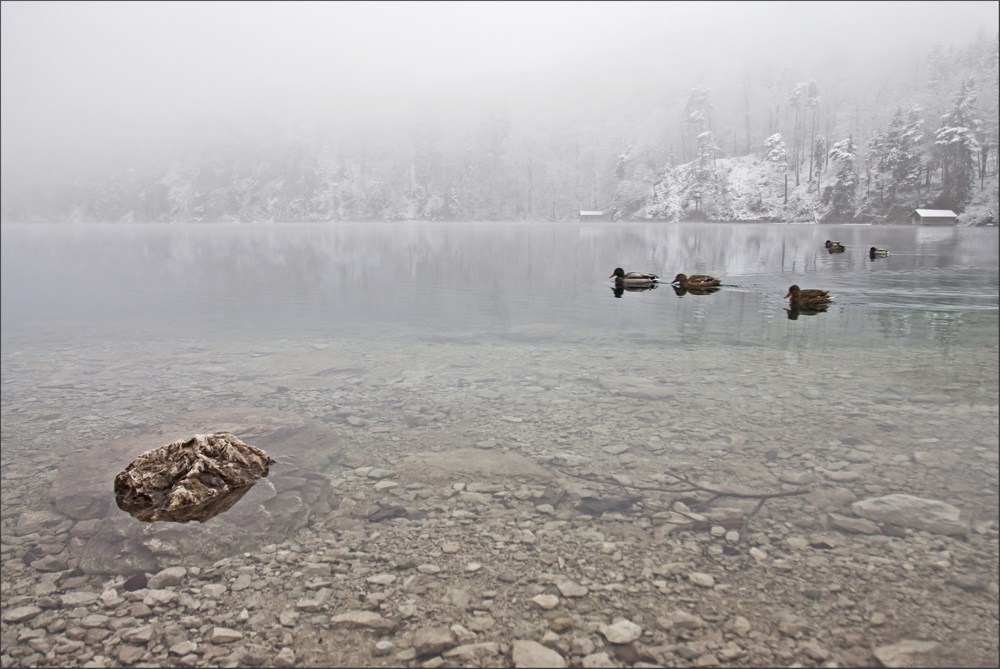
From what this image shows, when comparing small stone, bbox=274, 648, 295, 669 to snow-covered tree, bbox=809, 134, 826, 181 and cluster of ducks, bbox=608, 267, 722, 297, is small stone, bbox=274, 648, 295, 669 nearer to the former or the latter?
cluster of ducks, bbox=608, 267, 722, 297

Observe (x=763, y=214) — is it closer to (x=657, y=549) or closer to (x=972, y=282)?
(x=972, y=282)

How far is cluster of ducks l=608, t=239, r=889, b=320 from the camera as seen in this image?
22.8 meters

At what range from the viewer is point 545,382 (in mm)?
13953

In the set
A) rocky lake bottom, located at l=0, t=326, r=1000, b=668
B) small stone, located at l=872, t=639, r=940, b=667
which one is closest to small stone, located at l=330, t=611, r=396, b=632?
Result: rocky lake bottom, located at l=0, t=326, r=1000, b=668

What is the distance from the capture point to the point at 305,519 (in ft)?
25.3

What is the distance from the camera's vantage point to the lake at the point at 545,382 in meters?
8.81

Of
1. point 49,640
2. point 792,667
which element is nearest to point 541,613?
point 792,667

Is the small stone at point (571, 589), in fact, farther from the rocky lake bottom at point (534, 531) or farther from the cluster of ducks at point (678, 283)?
the cluster of ducks at point (678, 283)

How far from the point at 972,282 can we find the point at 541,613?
110 feet

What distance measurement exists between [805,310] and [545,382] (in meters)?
13.6

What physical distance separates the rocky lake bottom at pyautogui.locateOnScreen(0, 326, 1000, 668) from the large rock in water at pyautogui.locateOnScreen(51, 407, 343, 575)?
0.04m

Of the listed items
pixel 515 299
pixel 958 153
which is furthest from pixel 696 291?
pixel 958 153

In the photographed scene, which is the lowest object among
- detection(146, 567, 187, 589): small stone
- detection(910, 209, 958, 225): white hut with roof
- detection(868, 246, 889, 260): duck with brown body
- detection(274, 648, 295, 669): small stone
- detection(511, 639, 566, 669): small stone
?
detection(274, 648, 295, 669): small stone

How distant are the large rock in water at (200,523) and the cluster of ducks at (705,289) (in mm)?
17901
